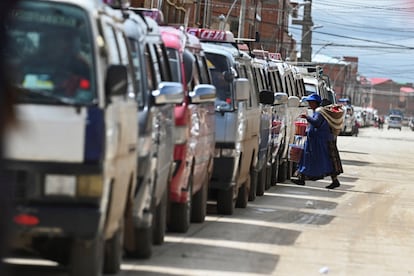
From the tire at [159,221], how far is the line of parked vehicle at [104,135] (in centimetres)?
1

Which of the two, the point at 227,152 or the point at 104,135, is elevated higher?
the point at 104,135

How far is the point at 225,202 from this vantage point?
47.0 feet

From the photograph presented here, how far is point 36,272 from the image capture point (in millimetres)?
8203

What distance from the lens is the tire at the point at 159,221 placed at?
9.98 metres

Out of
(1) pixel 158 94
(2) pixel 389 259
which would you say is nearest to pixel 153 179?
(1) pixel 158 94

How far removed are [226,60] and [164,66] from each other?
12.4 ft

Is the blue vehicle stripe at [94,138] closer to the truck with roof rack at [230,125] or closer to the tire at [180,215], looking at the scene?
the tire at [180,215]

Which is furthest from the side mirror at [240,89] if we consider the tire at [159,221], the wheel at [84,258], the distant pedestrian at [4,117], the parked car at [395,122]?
the parked car at [395,122]

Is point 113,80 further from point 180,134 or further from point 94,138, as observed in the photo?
point 180,134

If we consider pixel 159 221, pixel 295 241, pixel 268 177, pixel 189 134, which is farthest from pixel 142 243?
pixel 268 177

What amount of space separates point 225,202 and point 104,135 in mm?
7859

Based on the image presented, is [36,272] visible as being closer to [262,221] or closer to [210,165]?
[210,165]

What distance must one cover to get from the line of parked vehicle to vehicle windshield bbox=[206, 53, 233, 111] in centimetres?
85

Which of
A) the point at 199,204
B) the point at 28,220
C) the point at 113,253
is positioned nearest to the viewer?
the point at 28,220
